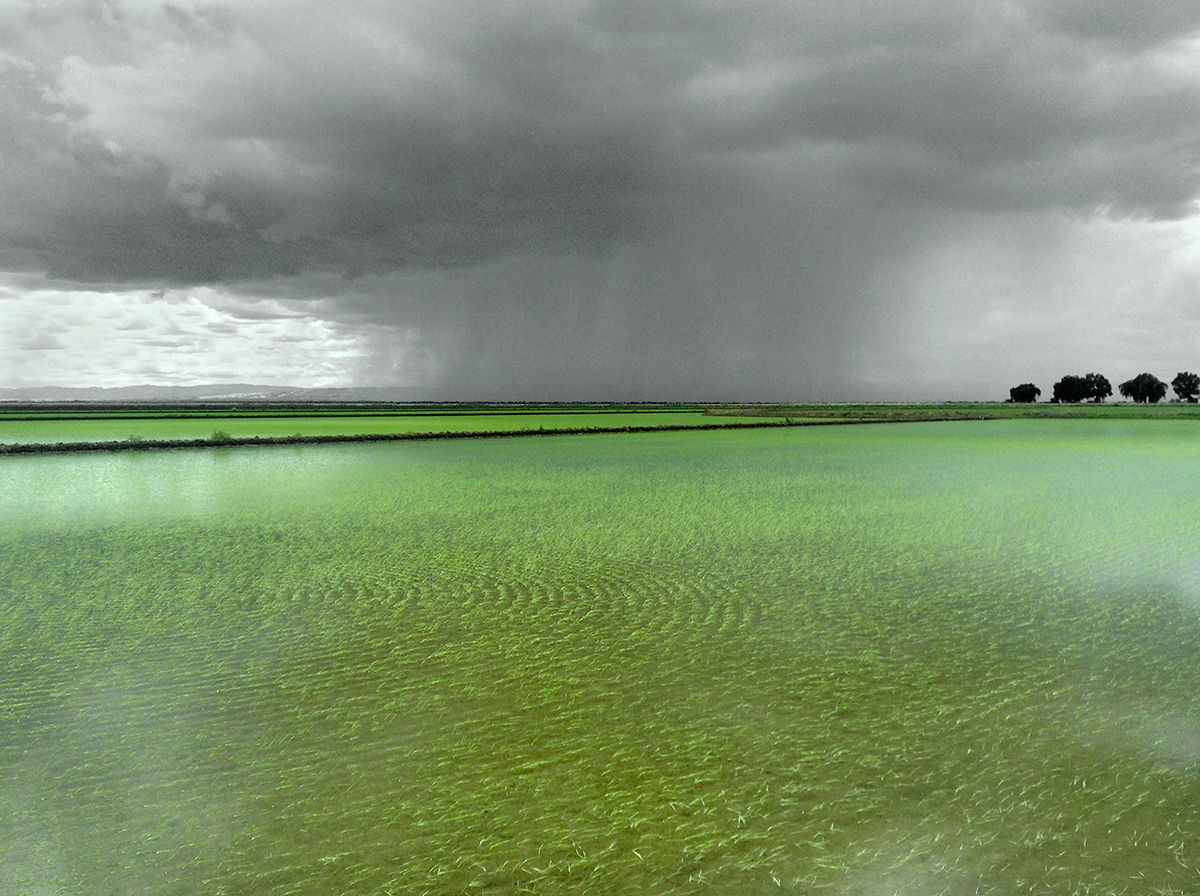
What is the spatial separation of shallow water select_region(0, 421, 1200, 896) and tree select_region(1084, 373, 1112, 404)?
206571 millimetres

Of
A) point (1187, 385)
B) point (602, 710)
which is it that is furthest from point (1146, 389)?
point (602, 710)

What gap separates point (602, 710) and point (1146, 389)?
226876 mm

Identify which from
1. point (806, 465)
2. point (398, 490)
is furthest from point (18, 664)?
point (806, 465)

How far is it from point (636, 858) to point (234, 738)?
3561mm

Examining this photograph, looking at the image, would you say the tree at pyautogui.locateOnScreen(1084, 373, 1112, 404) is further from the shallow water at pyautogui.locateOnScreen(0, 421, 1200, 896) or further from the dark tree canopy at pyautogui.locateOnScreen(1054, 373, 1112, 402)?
the shallow water at pyautogui.locateOnScreen(0, 421, 1200, 896)

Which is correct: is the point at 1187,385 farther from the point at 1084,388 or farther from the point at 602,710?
the point at 602,710

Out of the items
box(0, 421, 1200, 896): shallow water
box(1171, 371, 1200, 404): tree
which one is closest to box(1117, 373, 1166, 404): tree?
box(1171, 371, 1200, 404): tree

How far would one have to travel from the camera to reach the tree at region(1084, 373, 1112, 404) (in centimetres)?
18188

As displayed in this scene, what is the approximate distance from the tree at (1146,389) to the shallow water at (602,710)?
701ft

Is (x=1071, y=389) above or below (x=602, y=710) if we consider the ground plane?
above

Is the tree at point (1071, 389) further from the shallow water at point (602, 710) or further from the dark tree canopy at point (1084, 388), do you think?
the shallow water at point (602, 710)

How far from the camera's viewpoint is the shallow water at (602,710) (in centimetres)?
434

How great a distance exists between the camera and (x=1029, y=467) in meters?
27.5

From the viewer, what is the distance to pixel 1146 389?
599ft
